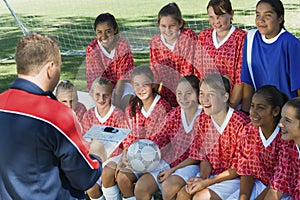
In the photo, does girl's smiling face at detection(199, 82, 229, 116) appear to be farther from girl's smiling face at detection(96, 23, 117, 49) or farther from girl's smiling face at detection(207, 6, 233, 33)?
girl's smiling face at detection(96, 23, 117, 49)

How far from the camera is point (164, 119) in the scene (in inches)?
139

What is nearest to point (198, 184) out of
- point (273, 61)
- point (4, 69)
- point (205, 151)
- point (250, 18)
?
point (205, 151)

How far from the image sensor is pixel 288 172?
2820 millimetres

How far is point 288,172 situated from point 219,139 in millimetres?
534

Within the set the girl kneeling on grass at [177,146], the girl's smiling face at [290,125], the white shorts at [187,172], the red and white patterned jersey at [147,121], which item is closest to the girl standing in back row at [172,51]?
the red and white patterned jersey at [147,121]

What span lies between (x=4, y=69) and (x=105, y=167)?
4.30 meters

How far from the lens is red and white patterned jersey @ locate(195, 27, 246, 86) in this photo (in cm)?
368

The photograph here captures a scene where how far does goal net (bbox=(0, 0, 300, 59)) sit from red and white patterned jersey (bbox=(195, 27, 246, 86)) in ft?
12.3

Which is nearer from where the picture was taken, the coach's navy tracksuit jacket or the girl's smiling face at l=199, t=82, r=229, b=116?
the coach's navy tracksuit jacket

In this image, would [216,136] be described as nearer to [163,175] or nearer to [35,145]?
[163,175]

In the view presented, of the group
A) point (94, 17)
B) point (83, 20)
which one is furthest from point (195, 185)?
point (94, 17)

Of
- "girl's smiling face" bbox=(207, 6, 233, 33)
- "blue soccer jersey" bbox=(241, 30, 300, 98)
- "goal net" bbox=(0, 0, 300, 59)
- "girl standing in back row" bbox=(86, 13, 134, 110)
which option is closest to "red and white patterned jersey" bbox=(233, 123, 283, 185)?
"blue soccer jersey" bbox=(241, 30, 300, 98)

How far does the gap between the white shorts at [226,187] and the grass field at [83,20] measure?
3.01m

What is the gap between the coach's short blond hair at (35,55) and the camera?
2.16 m
